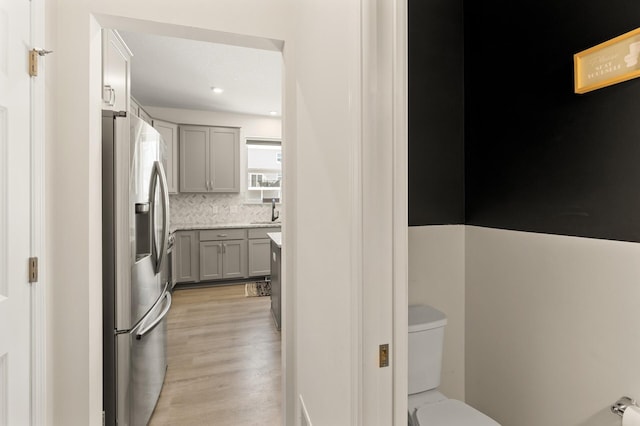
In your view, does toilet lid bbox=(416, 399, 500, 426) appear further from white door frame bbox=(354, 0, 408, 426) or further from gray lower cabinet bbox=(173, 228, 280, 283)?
gray lower cabinet bbox=(173, 228, 280, 283)

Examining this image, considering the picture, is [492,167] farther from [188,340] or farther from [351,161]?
[188,340]

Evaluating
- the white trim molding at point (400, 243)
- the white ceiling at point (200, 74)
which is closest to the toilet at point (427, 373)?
the white trim molding at point (400, 243)

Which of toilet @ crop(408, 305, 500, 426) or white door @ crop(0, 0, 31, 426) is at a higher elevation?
white door @ crop(0, 0, 31, 426)

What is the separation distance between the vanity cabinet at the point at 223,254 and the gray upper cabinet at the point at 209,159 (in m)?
0.74

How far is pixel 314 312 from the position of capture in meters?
1.24

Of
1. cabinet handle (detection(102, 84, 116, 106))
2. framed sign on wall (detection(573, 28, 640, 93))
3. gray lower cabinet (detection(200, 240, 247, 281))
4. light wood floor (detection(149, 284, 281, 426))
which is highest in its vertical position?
cabinet handle (detection(102, 84, 116, 106))

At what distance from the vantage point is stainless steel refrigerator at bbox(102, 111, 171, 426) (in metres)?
1.55

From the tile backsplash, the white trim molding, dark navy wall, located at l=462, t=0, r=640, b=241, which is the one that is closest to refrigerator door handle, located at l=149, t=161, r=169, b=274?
the white trim molding

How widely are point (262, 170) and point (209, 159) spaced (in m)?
0.97

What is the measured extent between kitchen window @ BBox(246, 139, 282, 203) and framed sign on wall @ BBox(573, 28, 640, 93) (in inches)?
184

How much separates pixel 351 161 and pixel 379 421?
65 cm

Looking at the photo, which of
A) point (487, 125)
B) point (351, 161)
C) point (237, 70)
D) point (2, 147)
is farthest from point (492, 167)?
point (237, 70)

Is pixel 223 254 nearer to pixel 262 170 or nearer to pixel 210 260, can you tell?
pixel 210 260

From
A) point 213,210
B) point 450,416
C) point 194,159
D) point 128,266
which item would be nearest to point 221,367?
point 128,266
